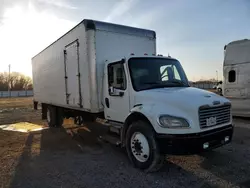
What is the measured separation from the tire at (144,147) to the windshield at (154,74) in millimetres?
938

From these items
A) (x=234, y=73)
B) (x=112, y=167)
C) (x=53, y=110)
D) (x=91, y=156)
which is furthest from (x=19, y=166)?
(x=234, y=73)

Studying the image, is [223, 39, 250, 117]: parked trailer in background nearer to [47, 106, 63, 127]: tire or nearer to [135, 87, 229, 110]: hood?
[135, 87, 229, 110]: hood

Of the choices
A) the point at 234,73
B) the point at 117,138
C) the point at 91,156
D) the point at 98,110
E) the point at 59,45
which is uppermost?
the point at 59,45

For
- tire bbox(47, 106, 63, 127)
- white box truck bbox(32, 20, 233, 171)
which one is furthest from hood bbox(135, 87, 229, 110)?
tire bbox(47, 106, 63, 127)

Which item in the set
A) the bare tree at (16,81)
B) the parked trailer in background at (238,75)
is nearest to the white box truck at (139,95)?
the parked trailer in background at (238,75)

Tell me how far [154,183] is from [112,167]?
4.22 ft

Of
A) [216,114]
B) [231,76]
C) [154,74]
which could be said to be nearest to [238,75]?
[231,76]

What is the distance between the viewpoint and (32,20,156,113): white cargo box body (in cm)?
638

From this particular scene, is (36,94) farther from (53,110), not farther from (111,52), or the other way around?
(111,52)

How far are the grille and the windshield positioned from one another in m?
1.19

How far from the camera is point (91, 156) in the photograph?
6.34 meters

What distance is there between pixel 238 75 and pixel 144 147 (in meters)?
8.26

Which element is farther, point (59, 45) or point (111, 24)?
point (59, 45)

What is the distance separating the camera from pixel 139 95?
5.25 m
